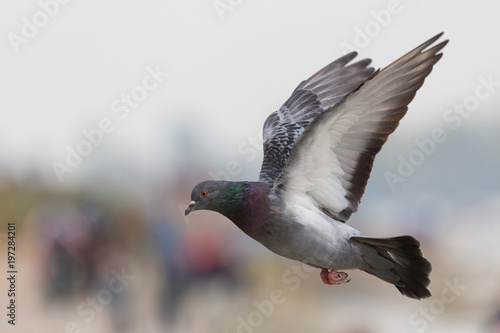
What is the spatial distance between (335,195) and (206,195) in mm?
697

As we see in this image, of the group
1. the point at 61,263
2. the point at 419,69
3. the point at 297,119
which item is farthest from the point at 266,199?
the point at 61,263

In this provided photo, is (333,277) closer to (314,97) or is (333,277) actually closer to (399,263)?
(399,263)

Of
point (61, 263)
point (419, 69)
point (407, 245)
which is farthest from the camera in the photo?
point (61, 263)

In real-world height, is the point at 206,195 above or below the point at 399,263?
above

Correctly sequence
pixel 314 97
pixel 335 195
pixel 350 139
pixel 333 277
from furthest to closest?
pixel 314 97, pixel 333 277, pixel 335 195, pixel 350 139

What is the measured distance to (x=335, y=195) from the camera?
3.63m

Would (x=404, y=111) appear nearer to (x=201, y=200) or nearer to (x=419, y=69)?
(x=419, y=69)

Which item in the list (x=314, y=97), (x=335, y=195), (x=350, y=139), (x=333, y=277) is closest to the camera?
(x=350, y=139)

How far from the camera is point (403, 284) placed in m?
3.63

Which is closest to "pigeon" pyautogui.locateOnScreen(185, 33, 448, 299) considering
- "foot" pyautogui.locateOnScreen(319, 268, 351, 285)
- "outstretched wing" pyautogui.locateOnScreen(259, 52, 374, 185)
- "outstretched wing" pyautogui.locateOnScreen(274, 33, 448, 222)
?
"outstretched wing" pyautogui.locateOnScreen(274, 33, 448, 222)

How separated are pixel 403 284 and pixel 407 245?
315 mm

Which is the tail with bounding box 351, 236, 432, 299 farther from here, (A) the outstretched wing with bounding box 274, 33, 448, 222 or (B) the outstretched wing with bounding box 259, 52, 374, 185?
(B) the outstretched wing with bounding box 259, 52, 374, 185

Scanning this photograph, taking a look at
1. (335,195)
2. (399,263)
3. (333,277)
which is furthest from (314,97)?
(399,263)

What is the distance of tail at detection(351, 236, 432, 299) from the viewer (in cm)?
345
